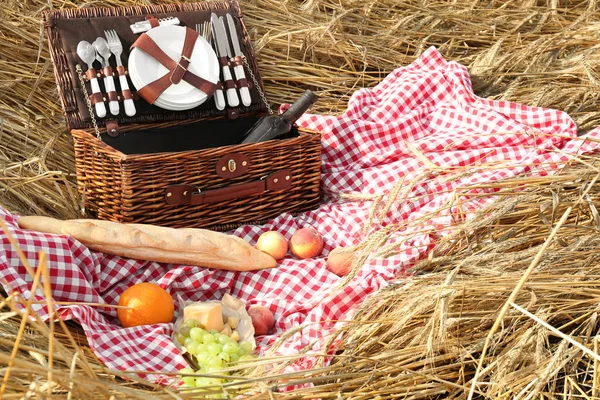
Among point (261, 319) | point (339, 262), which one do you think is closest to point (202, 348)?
point (261, 319)

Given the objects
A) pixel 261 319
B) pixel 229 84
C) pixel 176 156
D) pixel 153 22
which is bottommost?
pixel 261 319

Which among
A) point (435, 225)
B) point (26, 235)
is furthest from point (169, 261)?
point (435, 225)

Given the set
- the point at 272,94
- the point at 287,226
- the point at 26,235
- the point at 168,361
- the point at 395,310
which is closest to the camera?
the point at 395,310

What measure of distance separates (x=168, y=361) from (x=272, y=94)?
1684mm

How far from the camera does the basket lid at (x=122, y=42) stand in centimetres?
299

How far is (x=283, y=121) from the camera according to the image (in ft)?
9.77

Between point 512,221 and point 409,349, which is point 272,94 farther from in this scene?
point 409,349

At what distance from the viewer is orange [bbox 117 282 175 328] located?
2281 mm

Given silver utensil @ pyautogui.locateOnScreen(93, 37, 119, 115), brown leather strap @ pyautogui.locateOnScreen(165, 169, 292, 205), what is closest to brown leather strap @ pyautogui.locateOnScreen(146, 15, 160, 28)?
silver utensil @ pyautogui.locateOnScreen(93, 37, 119, 115)

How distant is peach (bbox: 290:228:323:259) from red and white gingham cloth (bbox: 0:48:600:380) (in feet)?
0.16

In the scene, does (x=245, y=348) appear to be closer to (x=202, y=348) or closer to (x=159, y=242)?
(x=202, y=348)

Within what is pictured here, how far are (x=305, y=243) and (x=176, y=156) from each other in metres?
0.52

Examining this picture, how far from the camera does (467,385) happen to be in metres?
1.84

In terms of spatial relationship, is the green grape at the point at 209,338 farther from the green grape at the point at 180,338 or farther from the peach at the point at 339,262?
the peach at the point at 339,262
